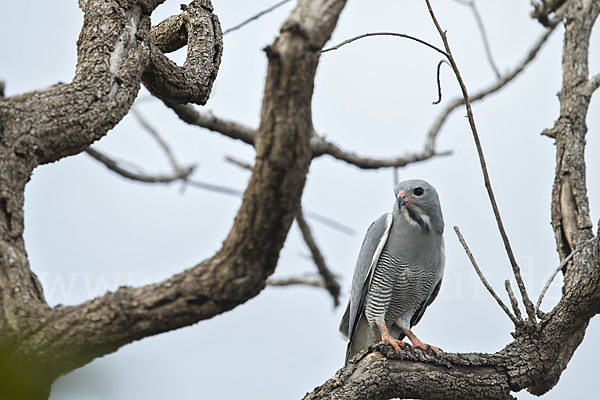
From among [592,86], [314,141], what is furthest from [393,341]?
[592,86]

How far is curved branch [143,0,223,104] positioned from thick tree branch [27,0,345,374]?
124 centimetres

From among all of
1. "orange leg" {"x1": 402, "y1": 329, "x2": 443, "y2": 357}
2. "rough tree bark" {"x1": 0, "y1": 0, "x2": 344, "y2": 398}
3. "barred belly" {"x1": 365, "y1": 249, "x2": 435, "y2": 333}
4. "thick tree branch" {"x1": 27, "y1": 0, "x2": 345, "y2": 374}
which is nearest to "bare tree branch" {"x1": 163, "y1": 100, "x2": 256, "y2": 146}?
"barred belly" {"x1": 365, "y1": 249, "x2": 435, "y2": 333}

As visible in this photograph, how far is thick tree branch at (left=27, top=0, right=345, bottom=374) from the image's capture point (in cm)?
206

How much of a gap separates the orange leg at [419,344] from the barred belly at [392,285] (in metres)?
0.24

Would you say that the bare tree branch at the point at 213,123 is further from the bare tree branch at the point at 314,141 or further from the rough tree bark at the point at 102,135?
the rough tree bark at the point at 102,135

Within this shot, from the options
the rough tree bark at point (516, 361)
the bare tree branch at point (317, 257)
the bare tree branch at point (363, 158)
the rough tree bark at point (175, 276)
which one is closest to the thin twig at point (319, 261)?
the bare tree branch at point (317, 257)

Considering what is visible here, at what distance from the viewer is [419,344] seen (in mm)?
4766

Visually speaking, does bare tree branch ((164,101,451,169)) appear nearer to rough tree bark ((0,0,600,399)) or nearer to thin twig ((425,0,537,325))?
rough tree bark ((0,0,600,399))

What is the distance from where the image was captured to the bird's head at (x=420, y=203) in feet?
17.0

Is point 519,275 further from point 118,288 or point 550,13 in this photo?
point 550,13

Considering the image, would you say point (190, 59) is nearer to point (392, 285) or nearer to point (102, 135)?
point (102, 135)

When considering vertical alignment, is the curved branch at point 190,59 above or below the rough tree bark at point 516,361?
above

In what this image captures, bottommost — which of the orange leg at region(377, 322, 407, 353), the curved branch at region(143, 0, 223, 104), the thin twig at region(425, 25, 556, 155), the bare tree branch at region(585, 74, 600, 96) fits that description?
the orange leg at region(377, 322, 407, 353)

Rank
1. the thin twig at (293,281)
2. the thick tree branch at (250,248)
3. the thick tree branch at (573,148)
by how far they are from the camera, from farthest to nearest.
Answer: the thin twig at (293,281) → the thick tree branch at (573,148) → the thick tree branch at (250,248)
